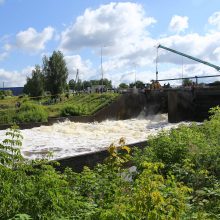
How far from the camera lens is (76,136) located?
2416 centimetres

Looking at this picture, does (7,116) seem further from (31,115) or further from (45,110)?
(45,110)

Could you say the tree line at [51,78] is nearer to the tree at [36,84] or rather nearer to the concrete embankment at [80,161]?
the tree at [36,84]

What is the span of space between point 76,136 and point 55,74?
3996cm

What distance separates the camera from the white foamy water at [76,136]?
18.5 m

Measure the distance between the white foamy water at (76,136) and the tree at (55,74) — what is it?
100ft

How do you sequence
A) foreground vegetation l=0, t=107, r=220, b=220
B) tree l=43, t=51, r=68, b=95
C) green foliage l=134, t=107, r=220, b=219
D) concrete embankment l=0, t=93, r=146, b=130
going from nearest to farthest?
1. foreground vegetation l=0, t=107, r=220, b=220
2. green foliage l=134, t=107, r=220, b=219
3. concrete embankment l=0, t=93, r=146, b=130
4. tree l=43, t=51, r=68, b=95

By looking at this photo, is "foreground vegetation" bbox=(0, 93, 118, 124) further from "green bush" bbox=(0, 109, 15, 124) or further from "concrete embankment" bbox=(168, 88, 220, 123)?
"concrete embankment" bbox=(168, 88, 220, 123)

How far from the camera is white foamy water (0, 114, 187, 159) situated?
18.5m

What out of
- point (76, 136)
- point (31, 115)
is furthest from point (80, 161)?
point (31, 115)

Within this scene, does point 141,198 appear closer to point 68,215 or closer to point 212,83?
point 68,215

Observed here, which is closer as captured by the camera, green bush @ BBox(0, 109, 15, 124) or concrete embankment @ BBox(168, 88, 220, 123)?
green bush @ BBox(0, 109, 15, 124)

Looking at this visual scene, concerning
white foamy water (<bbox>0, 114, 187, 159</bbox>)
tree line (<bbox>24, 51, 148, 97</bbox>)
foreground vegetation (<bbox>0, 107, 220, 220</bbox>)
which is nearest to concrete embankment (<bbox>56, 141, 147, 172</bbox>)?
white foamy water (<bbox>0, 114, 187, 159</bbox>)

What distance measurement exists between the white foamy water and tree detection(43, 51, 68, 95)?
30.6m

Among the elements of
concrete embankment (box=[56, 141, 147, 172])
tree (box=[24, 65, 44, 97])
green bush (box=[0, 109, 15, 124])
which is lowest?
concrete embankment (box=[56, 141, 147, 172])
